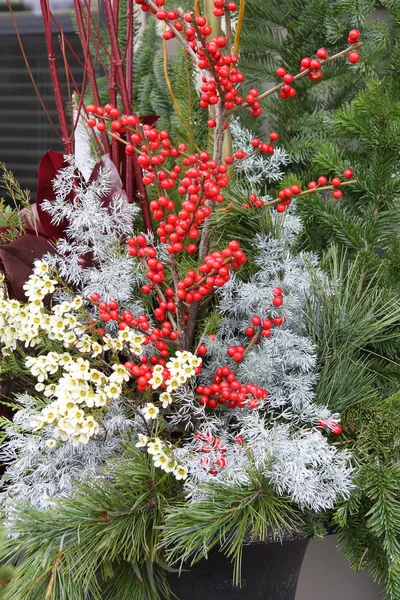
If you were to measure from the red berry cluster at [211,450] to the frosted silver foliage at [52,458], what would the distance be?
0.07 meters

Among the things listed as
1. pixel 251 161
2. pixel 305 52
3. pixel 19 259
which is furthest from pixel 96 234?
pixel 305 52

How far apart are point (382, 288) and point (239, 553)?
332mm

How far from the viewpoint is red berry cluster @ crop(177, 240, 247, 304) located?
0.59 meters

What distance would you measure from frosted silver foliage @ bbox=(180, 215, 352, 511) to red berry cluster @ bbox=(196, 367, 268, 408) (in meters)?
0.02

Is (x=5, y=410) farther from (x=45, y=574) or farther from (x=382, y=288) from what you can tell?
(x=382, y=288)

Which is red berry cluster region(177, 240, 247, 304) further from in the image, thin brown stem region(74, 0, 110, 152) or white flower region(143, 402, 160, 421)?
thin brown stem region(74, 0, 110, 152)

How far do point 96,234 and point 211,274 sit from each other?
17 centimetres

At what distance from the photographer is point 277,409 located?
68 centimetres

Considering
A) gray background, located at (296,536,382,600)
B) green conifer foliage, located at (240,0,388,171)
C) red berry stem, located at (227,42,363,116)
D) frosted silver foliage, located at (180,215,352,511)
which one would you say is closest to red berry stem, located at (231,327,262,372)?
frosted silver foliage, located at (180,215,352,511)

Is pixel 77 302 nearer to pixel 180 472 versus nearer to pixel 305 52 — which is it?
pixel 180 472

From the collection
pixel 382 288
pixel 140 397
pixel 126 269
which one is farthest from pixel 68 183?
pixel 382 288

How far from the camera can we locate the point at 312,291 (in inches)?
27.7

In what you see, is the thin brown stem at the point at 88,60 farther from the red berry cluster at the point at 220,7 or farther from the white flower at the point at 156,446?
the white flower at the point at 156,446

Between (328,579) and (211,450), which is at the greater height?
(211,450)
